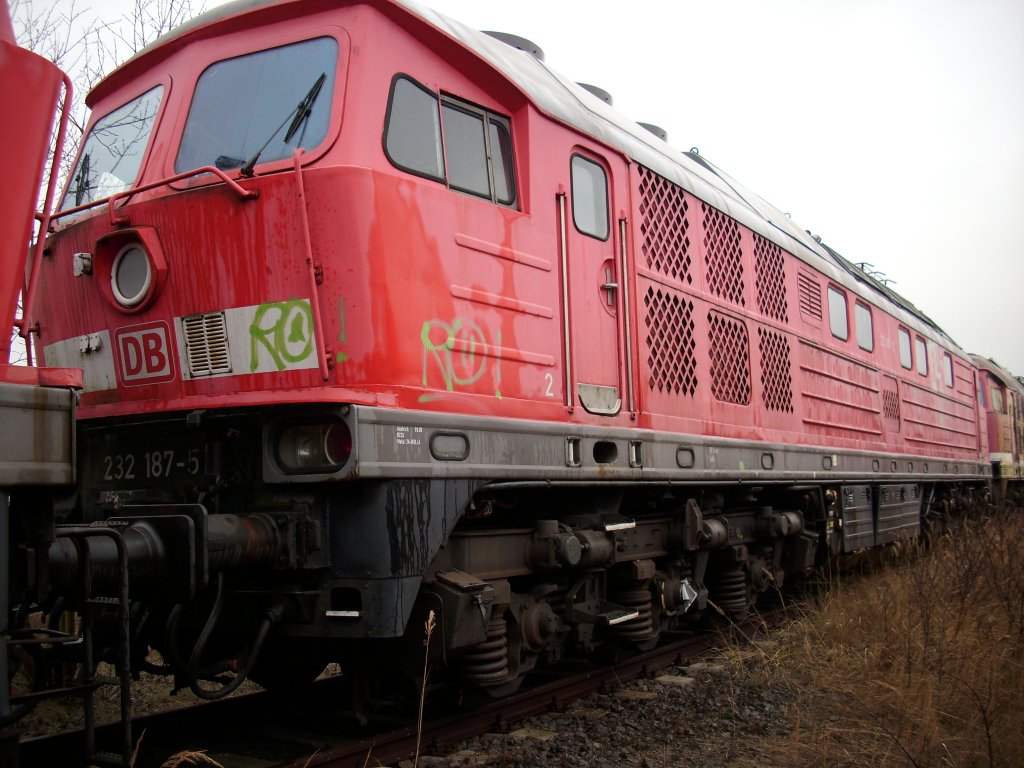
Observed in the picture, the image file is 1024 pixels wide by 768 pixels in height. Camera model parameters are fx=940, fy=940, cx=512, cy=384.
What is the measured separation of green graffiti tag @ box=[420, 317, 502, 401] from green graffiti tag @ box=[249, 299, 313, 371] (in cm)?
50

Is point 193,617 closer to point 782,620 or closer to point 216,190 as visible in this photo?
point 216,190

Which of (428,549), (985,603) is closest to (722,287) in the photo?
(985,603)

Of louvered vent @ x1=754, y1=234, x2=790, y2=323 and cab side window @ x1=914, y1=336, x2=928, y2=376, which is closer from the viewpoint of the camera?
louvered vent @ x1=754, y1=234, x2=790, y2=323

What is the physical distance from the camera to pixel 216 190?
419cm

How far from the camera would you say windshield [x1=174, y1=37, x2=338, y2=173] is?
426 centimetres

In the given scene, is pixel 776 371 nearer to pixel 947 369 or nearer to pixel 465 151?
pixel 465 151

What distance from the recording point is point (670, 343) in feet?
19.9

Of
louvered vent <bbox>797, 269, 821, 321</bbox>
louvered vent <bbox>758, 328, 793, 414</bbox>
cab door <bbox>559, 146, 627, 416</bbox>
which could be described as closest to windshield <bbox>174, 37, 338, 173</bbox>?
cab door <bbox>559, 146, 627, 416</bbox>

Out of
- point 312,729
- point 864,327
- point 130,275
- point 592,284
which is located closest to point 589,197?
point 592,284

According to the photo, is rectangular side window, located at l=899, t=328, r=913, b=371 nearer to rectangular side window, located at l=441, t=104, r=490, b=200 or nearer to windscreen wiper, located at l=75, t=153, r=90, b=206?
rectangular side window, located at l=441, t=104, r=490, b=200

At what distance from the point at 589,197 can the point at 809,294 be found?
433 centimetres

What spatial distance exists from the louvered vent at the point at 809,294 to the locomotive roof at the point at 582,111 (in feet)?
0.59

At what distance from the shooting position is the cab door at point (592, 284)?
510 centimetres

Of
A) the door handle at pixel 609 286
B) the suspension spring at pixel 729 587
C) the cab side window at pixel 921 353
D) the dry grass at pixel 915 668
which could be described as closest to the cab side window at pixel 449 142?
the door handle at pixel 609 286
